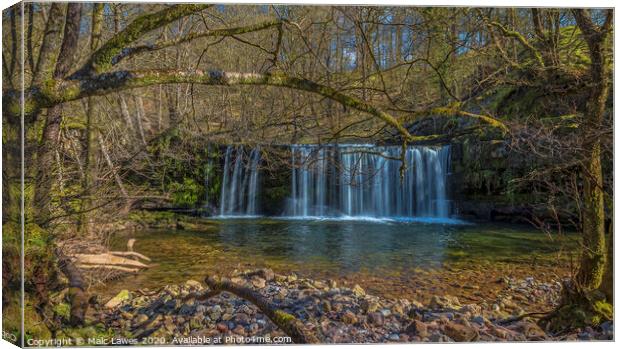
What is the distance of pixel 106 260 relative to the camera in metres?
4.05

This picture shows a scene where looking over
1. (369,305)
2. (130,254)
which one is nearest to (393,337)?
(369,305)

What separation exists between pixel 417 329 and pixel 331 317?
2.19ft

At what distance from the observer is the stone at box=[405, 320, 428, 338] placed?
3057mm

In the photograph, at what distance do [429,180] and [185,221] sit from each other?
18.4 ft

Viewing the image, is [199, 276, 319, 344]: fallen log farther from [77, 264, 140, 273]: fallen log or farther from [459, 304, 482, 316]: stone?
[77, 264, 140, 273]: fallen log

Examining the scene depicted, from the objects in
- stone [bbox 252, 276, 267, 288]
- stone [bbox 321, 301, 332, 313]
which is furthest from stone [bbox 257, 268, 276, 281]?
stone [bbox 321, 301, 332, 313]

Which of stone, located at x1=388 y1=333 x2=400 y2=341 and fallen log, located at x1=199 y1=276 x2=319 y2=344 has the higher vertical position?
fallen log, located at x1=199 y1=276 x2=319 y2=344

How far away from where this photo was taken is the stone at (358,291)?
4.08 m

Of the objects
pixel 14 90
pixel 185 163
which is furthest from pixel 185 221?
pixel 14 90

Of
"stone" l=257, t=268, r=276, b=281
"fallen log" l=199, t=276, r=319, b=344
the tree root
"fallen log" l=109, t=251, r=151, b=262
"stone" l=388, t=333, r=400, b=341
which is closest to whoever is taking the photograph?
"fallen log" l=199, t=276, r=319, b=344

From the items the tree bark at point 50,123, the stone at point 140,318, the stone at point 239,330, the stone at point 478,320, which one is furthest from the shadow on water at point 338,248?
the tree bark at point 50,123

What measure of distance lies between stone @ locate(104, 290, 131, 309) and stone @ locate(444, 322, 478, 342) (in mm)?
2645

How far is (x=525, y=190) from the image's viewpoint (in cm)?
778

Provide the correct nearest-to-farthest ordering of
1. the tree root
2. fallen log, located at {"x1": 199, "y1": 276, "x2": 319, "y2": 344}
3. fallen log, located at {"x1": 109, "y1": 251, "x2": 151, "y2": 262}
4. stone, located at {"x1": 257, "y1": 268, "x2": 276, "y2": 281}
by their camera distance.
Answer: fallen log, located at {"x1": 199, "y1": 276, "x2": 319, "y2": 344} < the tree root < fallen log, located at {"x1": 109, "y1": 251, "x2": 151, "y2": 262} < stone, located at {"x1": 257, "y1": 268, "x2": 276, "y2": 281}
